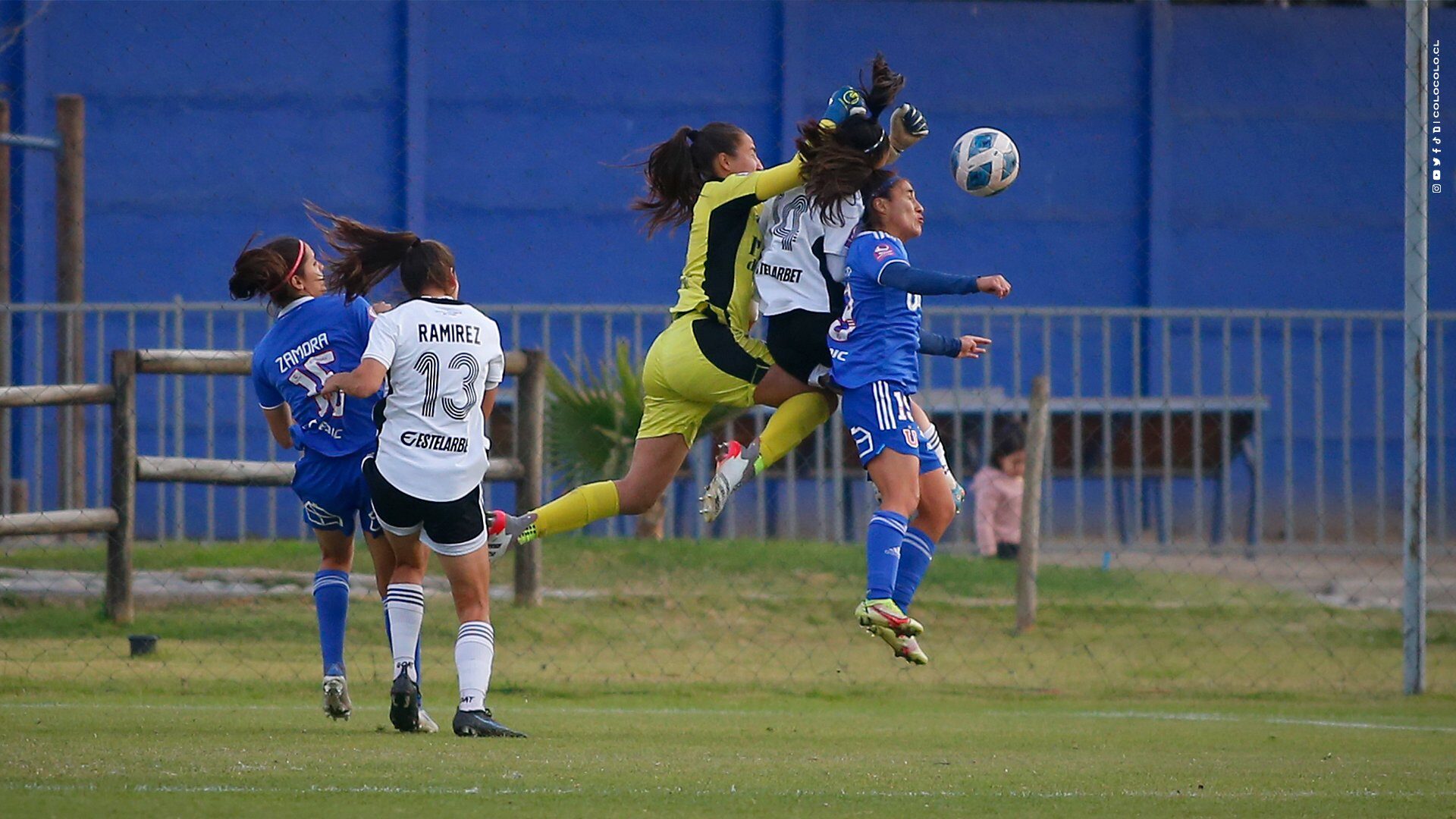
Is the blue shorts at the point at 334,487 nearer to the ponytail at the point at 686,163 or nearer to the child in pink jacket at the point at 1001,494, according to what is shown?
the ponytail at the point at 686,163

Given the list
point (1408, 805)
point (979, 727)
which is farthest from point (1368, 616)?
point (1408, 805)

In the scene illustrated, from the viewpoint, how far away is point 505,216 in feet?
52.9

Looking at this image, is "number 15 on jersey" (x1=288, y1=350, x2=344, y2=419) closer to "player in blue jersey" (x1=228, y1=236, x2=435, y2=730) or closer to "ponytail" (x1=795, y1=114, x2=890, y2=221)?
"player in blue jersey" (x1=228, y1=236, x2=435, y2=730)

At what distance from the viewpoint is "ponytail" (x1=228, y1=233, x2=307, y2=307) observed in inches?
279

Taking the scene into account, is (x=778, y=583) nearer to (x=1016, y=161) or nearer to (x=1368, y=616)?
(x=1368, y=616)

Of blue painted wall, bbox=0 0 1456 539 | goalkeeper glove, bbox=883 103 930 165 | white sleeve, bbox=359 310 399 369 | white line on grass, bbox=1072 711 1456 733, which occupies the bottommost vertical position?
white line on grass, bbox=1072 711 1456 733

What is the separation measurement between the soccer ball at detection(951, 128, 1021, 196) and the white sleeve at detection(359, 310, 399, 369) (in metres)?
2.38

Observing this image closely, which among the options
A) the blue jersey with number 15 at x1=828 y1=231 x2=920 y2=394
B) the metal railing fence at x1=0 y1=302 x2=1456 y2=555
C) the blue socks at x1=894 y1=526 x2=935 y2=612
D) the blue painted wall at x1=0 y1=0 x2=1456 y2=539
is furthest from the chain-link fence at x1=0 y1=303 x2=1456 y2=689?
the blue jersey with number 15 at x1=828 y1=231 x2=920 y2=394

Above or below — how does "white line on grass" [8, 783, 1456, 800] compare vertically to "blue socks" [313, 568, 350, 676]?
below

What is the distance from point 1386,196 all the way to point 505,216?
8.11 metres

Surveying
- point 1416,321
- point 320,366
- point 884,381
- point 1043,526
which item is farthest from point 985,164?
point 1043,526

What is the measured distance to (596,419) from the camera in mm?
11844

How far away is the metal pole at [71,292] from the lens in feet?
40.2

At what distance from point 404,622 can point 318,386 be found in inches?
39.0
